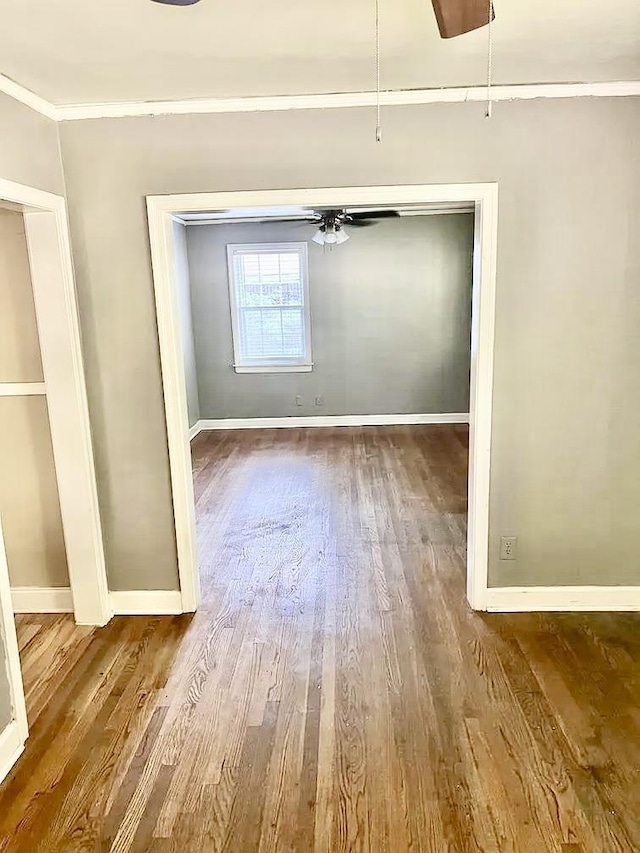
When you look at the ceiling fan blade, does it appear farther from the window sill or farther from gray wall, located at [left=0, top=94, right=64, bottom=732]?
the window sill

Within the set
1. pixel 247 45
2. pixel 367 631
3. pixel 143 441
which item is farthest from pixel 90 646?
pixel 247 45

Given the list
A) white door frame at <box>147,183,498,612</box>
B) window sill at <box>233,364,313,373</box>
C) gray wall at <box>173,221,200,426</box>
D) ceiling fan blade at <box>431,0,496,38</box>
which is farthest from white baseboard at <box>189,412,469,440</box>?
ceiling fan blade at <box>431,0,496,38</box>

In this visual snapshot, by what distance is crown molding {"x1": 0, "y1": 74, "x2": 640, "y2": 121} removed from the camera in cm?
268

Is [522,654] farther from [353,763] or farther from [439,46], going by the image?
[439,46]

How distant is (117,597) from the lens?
3275mm

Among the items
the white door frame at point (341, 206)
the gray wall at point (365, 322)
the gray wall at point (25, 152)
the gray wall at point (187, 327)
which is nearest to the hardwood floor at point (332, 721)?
the white door frame at point (341, 206)

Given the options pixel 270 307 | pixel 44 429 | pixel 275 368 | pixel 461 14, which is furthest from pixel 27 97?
pixel 275 368

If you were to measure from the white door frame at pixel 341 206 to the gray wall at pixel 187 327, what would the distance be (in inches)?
155

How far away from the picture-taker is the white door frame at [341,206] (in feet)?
9.20

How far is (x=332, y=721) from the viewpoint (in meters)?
2.44

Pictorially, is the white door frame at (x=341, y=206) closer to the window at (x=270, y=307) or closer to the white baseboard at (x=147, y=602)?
the white baseboard at (x=147, y=602)

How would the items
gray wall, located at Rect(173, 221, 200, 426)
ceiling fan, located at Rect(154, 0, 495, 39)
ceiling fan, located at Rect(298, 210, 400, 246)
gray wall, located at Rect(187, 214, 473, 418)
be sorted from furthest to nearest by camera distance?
gray wall, located at Rect(187, 214, 473, 418) → gray wall, located at Rect(173, 221, 200, 426) → ceiling fan, located at Rect(298, 210, 400, 246) → ceiling fan, located at Rect(154, 0, 495, 39)

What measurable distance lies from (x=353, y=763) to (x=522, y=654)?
3.31 ft

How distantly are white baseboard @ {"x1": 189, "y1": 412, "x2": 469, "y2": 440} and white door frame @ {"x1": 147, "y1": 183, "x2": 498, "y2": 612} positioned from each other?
4.44 metres
